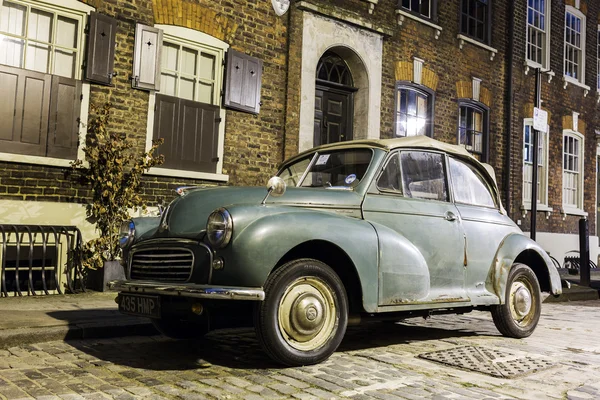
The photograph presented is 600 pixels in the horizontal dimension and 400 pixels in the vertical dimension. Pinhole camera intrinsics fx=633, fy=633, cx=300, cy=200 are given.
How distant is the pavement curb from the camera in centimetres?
495

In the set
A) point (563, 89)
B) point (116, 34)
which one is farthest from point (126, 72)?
point (563, 89)

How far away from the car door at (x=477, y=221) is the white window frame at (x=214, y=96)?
4636mm

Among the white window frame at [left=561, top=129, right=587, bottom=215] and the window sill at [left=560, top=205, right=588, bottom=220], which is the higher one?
the white window frame at [left=561, top=129, right=587, bottom=215]

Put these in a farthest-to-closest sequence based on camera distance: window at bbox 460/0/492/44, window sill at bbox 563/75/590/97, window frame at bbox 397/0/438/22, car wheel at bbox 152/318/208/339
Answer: window sill at bbox 563/75/590/97
window at bbox 460/0/492/44
window frame at bbox 397/0/438/22
car wheel at bbox 152/318/208/339

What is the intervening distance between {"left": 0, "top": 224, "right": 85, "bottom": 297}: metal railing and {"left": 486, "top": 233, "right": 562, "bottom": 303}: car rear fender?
516 cm

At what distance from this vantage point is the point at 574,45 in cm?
1794

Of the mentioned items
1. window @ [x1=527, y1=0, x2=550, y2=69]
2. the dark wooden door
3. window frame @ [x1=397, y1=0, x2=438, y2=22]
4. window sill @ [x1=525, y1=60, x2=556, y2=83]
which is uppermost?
window @ [x1=527, y1=0, x2=550, y2=69]

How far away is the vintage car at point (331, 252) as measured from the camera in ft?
14.0

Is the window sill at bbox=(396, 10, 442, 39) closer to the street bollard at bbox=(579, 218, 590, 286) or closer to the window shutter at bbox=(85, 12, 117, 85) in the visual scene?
the street bollard at bbox=(579, 218, 590, 286)

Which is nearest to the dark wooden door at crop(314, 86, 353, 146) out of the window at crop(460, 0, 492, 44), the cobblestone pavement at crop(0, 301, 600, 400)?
the window at crop(460, 0, 492, 44)

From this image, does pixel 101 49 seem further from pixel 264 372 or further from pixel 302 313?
pixel 264 372

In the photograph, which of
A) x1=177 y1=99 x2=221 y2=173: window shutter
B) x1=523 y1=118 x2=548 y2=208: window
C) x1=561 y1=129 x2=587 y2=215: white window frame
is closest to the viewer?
x1=177 y1=99 x2=221 y2=173: window shutter

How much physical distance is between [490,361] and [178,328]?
256 cm

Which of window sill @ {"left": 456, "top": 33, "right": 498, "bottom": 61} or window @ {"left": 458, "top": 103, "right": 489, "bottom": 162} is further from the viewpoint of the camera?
window @ {"left": 458, "top": 103, "right": 489, "bottom": 162}
